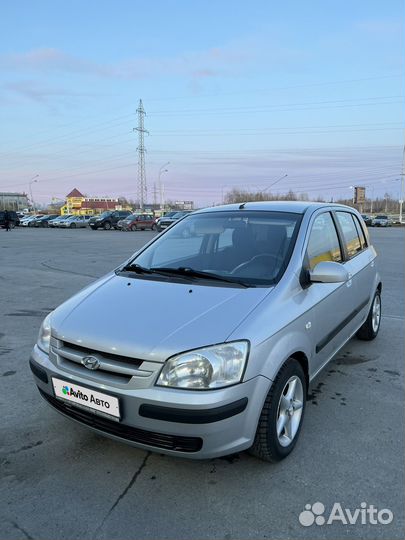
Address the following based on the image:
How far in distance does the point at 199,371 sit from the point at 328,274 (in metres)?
1.23

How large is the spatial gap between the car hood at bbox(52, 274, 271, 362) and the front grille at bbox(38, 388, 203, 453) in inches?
16.4

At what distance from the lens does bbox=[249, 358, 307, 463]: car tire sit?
2416 mm

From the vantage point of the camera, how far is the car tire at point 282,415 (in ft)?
7.93

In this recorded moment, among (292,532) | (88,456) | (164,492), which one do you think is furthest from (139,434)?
(292,532)

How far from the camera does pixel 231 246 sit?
3.45 metres

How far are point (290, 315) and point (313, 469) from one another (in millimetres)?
951

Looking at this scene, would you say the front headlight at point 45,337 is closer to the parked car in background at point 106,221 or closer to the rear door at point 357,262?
the rear door at point 357,262

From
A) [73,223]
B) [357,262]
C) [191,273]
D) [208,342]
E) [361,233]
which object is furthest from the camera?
[73,223]

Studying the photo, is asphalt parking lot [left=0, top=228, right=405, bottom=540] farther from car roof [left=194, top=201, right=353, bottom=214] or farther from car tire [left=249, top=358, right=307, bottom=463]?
car roof [left=194, top=201, right=353, bottom=214]

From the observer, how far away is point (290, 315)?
8.66 feet

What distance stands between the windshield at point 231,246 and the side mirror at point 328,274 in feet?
0.73

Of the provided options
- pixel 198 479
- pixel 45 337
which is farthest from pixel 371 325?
pixel 45 337

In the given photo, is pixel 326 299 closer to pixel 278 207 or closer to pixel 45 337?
pixel 278 207

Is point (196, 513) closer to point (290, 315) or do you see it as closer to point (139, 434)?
point (139, 434)
